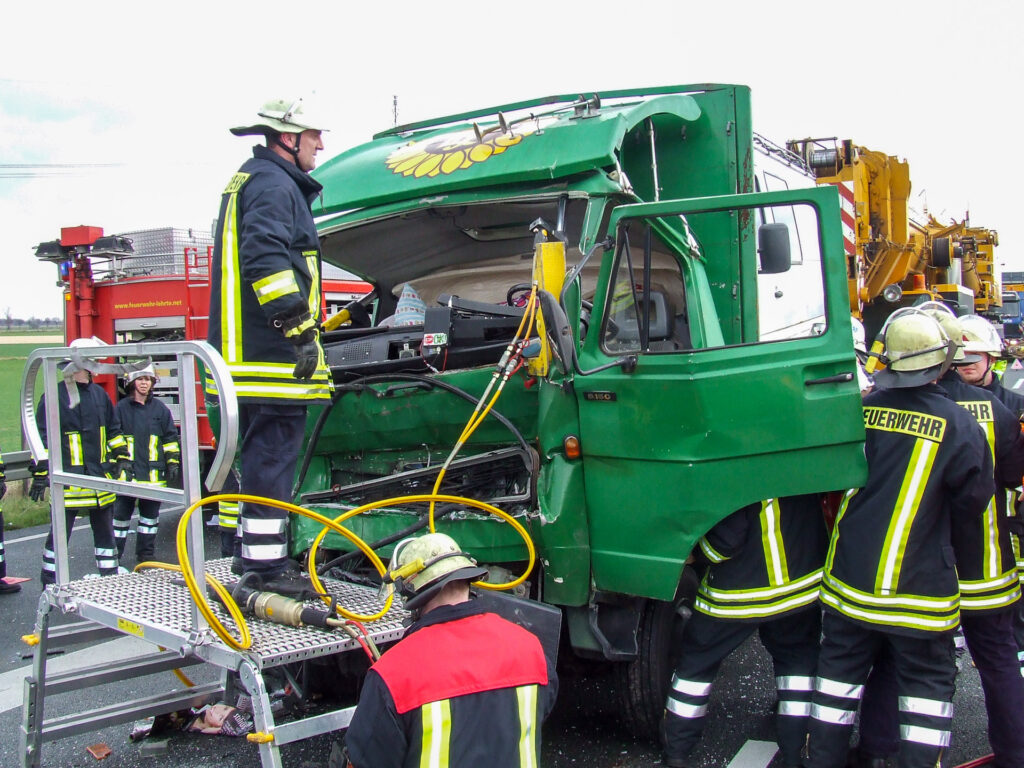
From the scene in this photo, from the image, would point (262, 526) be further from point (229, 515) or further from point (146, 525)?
point (146, 525)

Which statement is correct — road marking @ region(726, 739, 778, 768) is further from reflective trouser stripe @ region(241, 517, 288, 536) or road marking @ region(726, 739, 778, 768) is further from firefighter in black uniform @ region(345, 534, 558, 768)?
reflective trouser stripe @ region(241, 517, 288, 536)

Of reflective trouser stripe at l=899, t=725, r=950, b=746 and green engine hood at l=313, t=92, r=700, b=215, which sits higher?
green engine hood at l=313, t=92, r=700, b=215

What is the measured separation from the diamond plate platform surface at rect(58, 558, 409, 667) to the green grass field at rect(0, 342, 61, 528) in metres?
0.85

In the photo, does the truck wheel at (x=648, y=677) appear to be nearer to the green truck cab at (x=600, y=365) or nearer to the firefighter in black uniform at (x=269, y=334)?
the green truck cab at (x=600, y=365)

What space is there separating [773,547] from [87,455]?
4994 millimetres

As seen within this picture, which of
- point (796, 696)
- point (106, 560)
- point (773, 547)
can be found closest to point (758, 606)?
point (773, 547)

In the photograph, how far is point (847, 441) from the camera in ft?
10.7

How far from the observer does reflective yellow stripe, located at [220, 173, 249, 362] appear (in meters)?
3.16

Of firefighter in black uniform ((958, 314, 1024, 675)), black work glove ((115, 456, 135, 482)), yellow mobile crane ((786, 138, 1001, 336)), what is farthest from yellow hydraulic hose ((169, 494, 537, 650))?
yellow mobile crane ((786, 138, 1001, 336))

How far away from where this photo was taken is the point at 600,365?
3422 mm

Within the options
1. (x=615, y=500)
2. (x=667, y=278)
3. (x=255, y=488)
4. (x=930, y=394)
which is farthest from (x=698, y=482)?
(x=255, y=488)

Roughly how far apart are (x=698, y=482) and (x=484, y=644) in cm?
143

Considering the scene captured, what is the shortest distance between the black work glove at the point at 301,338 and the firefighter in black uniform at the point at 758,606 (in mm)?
1652

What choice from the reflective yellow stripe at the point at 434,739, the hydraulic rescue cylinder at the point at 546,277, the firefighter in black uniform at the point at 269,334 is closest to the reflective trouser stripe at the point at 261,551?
the firefighter in black uniform at the point at 269,334
